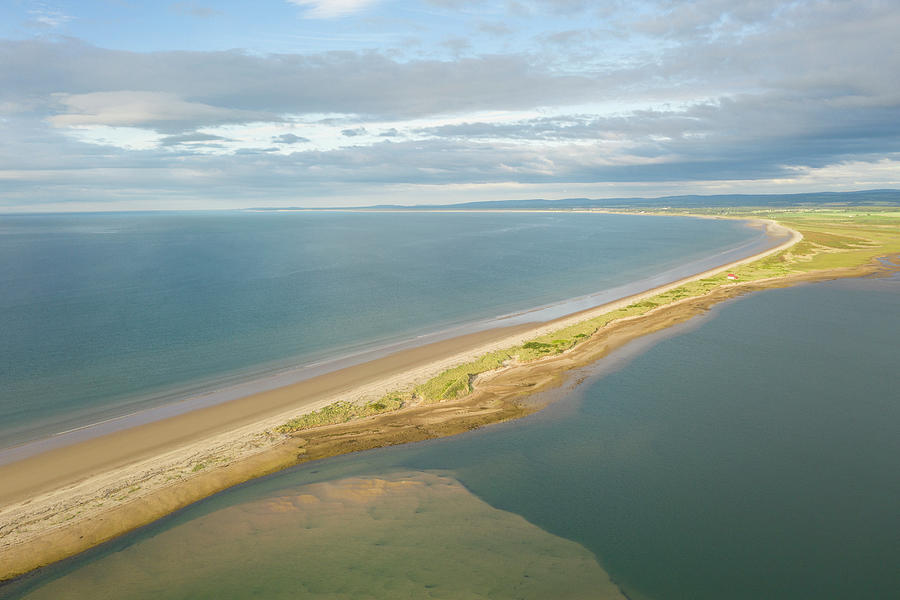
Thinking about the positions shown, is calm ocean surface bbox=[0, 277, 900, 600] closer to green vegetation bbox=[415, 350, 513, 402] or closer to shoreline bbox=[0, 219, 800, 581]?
shoreline bbox=[0, 219, 800, 581]

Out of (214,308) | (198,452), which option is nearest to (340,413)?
(198,452)

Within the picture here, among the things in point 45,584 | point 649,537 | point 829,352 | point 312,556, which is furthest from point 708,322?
point 45,584

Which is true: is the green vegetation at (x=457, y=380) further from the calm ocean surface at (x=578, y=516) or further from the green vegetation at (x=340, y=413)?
the calm ocean surface at (x=578, y=516)

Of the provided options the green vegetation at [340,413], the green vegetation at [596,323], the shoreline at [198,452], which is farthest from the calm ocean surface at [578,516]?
the green vegetation at [596,323]

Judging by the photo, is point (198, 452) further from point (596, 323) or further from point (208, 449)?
point (596, 323)

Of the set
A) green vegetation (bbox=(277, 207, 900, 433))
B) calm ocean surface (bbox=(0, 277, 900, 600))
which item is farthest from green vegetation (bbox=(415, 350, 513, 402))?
calm ocean surface (bbox=(0, 277, 900, 600))

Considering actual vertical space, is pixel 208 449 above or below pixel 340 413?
below
